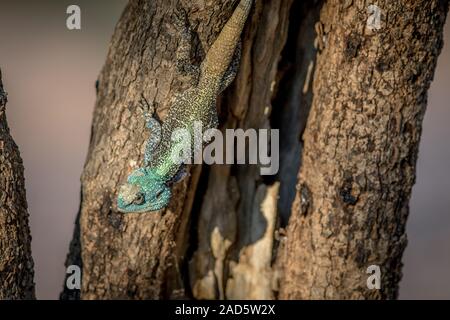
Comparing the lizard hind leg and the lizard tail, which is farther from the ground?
the lizard tail

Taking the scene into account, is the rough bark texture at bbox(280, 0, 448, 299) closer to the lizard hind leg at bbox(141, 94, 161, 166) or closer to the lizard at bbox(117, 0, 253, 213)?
the lizard at bbox(117, 0, 253, 213)

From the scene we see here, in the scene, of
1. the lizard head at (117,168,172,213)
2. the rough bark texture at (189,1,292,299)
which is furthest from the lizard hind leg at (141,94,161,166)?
the rough bark texture at (189,1,292,299)

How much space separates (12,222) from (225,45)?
171 cm

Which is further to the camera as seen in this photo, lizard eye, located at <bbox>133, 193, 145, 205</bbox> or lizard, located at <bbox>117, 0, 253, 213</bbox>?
lizard eye, located at <bbox>133, 193, 145, 205</bbox>

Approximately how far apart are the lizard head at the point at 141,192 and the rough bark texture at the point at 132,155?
0.34 feet

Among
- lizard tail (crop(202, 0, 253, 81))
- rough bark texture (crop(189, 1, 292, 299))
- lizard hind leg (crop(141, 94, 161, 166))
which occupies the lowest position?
rough bark texture (crop(189, 1, 292, 299))

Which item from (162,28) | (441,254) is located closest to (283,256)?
(162,28)

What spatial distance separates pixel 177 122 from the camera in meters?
4.20

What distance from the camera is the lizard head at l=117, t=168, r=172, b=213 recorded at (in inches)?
167

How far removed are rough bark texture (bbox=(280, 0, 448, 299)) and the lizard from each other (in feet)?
2.24

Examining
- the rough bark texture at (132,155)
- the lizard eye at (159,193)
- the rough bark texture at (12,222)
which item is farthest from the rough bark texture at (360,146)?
the rough bark texture at (12,222)

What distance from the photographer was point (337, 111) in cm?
427

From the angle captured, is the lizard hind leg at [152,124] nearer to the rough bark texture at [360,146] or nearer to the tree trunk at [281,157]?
the tree trunk at [281,157]

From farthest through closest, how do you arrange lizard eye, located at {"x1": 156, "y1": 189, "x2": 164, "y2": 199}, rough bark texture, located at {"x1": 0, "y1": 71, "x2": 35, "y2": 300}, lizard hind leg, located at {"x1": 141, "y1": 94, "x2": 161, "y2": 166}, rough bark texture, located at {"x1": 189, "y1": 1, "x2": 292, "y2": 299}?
rough bark texture, located at {"x1": 189, "y1": 1, "x2": 292, "y2": 299} → lizard eye, located at {"x1": 156, "y1": 189, "x2": 164, "y2": 199} → lizard hind leg, located at {"x1": 141, "y1": 94, "x2": 161, "y2": 166} → rough bark texture, located at {"x1": 0, "y1": 71, "x2": 35, "y2": 300}
